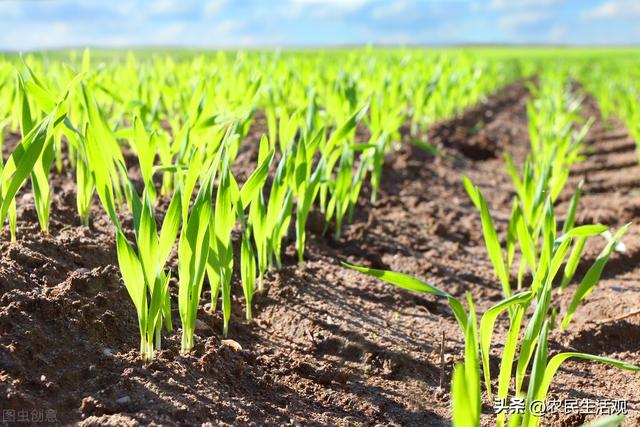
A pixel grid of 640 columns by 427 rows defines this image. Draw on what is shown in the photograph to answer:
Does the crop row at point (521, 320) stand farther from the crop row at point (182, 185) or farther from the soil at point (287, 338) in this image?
the crop row at point (182, 185)

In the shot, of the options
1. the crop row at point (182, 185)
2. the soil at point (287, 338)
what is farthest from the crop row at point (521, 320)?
the crop row at point (182, 185)

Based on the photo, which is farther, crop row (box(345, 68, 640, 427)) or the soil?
the soil

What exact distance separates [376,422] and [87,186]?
1.20 m

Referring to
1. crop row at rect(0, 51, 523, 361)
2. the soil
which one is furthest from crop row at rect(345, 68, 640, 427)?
crop row at rect(0, 51, 523, 361)

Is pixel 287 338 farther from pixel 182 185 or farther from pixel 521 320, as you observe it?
pixel 521 320

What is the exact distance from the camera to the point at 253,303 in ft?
6.47

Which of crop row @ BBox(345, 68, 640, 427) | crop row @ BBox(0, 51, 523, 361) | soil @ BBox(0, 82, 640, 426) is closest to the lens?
crop row @ BBox(345, 68, 640, 427)

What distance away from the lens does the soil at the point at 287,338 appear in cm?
133

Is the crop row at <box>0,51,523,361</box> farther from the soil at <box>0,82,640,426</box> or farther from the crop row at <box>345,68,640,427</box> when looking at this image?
the crop row at <box>345,68,640,427</box>

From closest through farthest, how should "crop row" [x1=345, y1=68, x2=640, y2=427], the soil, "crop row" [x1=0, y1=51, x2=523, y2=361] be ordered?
"crop row" [x1=345, y1=68, x2=640, y2=427]
the soil
"crop row" [x1=0, y1=51, x2=523, y2=361]

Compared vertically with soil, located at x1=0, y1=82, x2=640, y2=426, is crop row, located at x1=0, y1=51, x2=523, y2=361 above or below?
above

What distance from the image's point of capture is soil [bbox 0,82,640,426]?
1331 mm

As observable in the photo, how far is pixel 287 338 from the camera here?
71.3 inches

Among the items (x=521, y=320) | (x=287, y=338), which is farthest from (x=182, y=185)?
(x=521, y=320)
